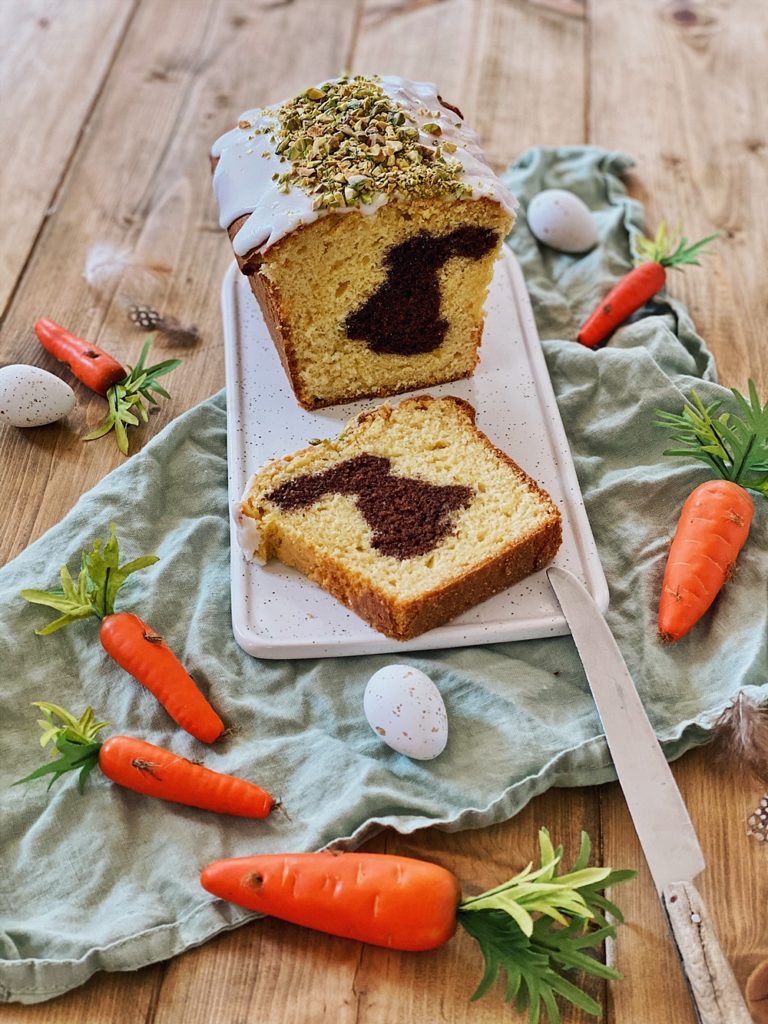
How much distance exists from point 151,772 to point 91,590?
59 centimetres

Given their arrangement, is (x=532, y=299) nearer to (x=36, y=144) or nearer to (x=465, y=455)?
(x=465, y=455)

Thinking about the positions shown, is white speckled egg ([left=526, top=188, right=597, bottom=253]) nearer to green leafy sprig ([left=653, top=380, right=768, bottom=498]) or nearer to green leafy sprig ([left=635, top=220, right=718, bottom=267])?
green leafy sprig ([left=635, top=220, right=718, bottom=267])

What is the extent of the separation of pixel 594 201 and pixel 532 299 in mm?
726

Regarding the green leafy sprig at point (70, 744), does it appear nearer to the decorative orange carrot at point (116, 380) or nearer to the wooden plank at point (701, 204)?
the decorative orange carrot at point (116, 380)

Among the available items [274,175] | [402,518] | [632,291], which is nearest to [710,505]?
[402,518]

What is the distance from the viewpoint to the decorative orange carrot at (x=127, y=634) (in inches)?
106

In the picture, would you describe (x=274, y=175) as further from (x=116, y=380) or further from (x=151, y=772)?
(x=151, y=772)

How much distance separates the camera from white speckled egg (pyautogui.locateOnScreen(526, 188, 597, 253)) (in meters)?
4.04

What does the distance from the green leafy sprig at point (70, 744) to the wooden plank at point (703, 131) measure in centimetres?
242

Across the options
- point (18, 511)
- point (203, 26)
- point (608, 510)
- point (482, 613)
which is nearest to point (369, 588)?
point (482, 613)

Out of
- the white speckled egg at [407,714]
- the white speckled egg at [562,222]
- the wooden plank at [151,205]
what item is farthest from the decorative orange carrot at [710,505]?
the wooden plank at [151,205]

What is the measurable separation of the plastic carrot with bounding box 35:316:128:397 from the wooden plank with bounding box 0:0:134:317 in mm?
344

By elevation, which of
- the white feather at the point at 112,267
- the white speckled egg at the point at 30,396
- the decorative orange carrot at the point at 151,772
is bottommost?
the decorative orange carrot at the point at 151,772

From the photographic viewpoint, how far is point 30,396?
344 cm
